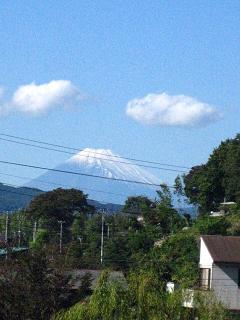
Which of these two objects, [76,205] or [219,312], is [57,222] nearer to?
[76,205]

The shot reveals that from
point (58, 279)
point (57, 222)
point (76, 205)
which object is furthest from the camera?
point (76, 205)

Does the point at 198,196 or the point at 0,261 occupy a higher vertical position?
the point at 198,196

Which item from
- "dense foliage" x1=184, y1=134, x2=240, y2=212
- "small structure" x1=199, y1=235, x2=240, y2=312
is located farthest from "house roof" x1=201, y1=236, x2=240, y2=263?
Result: "dense foliage" x1=184, y1=134, x2=240, y2=212

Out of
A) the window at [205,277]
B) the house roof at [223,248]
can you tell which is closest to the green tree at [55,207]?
the house roof at [223,248]

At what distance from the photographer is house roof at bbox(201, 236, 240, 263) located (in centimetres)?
5353

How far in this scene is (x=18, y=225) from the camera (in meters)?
112

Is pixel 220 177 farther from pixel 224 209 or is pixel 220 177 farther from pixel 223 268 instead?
pixel 223 268

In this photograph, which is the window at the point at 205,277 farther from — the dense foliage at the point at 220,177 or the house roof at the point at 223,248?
the dense foliage at the point at 220,177

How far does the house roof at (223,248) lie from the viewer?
53.5 m

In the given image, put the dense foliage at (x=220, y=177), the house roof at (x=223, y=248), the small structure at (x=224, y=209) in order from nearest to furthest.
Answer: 1. the house roof at (x=223, y=248)
2. the small structure at (x=224, y=209)
3. the dense foliage at (x=220, y=177)

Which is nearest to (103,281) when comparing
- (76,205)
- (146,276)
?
(146,276)

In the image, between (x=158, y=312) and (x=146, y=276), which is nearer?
(x=158, y=312)

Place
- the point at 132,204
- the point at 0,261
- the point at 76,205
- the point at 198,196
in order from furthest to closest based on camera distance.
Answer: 1. the point at 132,204
2. the point at 76,205
3. the point at 198,196
4. the point at 0,261

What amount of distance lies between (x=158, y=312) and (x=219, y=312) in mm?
1699
